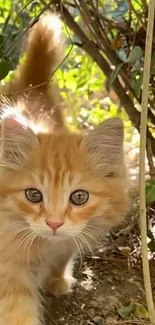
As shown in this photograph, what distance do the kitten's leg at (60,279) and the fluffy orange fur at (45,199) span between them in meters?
0.15

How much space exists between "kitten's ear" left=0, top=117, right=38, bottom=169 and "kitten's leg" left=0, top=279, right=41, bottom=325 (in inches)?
13.4

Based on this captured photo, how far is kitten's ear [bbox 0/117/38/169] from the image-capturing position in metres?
1.83

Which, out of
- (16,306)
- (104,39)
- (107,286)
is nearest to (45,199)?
(16,306)

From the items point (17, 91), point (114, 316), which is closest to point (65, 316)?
point (114, 316)

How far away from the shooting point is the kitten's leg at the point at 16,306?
1.85m

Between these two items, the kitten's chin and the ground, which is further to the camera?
the ground

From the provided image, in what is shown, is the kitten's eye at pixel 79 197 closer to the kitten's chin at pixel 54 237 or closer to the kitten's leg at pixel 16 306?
the kitten's chin at pixel 54 237

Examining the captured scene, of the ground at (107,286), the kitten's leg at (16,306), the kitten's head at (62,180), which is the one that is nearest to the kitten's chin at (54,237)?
the kitten's head at (62,180)

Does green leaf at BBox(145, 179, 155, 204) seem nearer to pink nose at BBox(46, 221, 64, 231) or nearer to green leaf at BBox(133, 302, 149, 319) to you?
pink nose at BBox(46, 221, 64, 231)

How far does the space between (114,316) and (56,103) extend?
0.73m

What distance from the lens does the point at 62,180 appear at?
1.81 m

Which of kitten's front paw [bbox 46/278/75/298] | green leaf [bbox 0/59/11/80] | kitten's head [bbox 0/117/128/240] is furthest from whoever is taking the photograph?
kitten's front paw [bbox 46/278/75/298]

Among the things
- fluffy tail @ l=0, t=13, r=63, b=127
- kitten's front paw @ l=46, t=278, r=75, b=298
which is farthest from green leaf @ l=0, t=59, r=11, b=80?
kitten's front paw @ l=46, t=278, r=75, b=298

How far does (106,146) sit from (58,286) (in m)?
0.54
